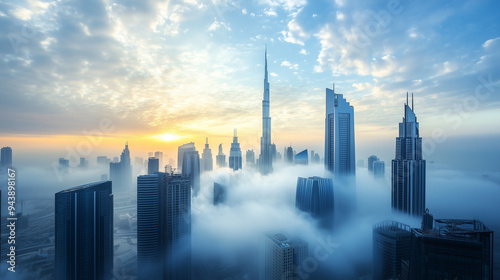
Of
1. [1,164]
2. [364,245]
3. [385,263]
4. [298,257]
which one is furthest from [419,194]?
[1,164]

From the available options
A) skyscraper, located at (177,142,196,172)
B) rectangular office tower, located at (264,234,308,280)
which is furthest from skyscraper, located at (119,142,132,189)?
rectangular office tower, located at (264,234,308,280)

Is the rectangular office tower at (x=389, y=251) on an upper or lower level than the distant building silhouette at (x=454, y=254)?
lower

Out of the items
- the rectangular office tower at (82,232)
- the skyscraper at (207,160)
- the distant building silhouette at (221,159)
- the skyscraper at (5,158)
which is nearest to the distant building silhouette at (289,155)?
the distant building silhouette at (221,159)

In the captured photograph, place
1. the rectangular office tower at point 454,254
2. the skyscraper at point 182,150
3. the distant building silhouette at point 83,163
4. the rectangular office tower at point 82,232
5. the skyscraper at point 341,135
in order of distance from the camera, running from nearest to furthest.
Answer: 1. the rectangular office tower at point 454,254
2. the rectangular office tower at point 82,232
3. the distant building silhouette at point 83,163
4. the skyscraper at point 341,135
5. the skyscraper at point 182,150

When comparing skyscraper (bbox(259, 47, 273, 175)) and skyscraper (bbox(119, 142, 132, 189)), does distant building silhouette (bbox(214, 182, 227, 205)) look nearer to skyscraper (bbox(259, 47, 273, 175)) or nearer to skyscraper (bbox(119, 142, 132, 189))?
skyscraper (bbox(259, 47, 273, 175))

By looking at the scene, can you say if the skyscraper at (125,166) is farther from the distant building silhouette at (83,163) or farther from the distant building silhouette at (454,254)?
the distant building silhouette at (454,254)
